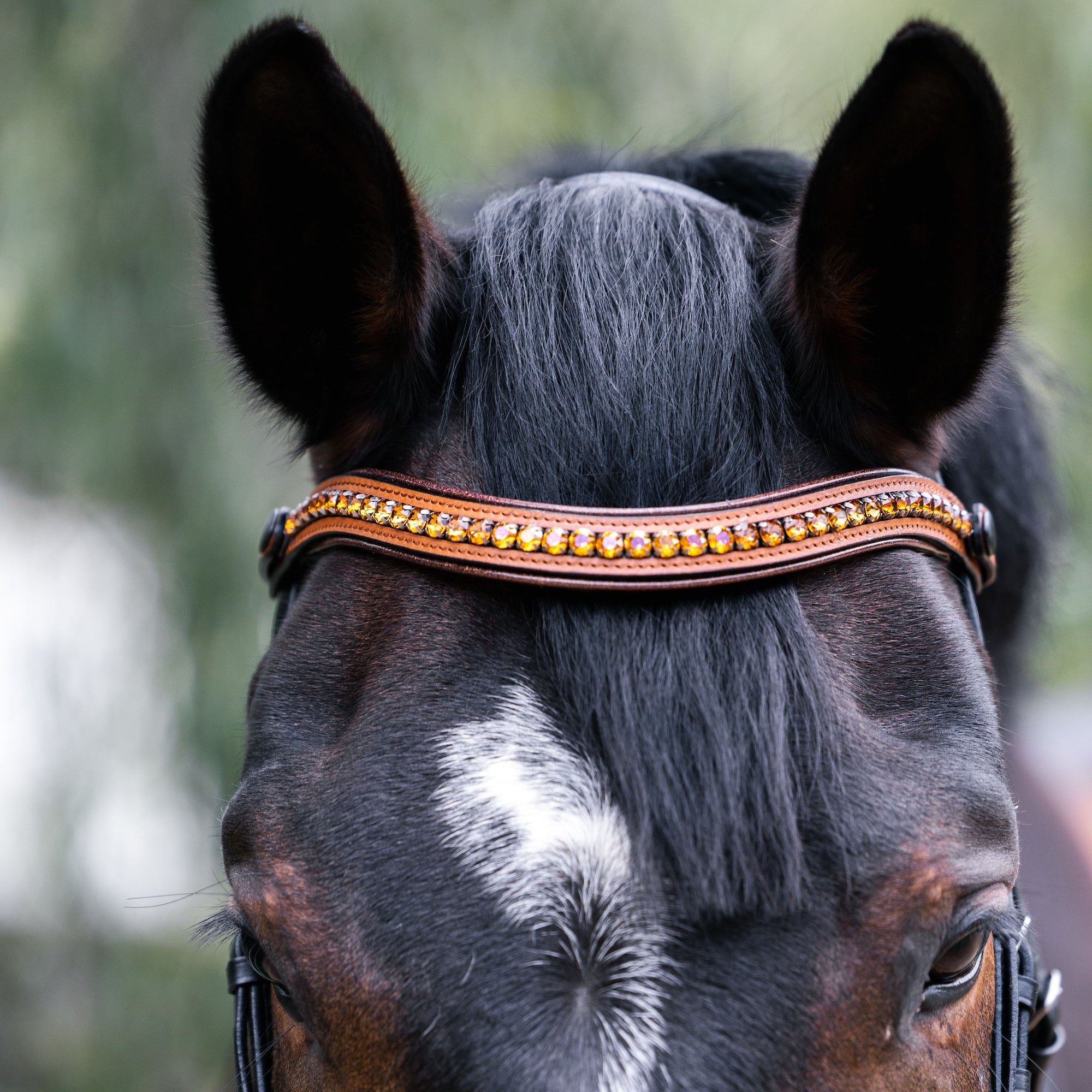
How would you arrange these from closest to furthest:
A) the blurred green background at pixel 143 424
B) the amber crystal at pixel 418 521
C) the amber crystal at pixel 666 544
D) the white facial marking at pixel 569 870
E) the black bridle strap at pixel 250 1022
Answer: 1. the white facial marking at pixel 569 870
2. the amber crystal at pixel 666 544
3. the amber crystal at pixel 418 521
4. the black bridle strap at pixel 250 1022
5. the blurred green background at pixel 143 424

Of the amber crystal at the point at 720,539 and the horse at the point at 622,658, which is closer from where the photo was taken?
the horse at the point at 622,658

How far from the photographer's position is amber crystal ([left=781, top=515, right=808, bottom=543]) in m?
1.07

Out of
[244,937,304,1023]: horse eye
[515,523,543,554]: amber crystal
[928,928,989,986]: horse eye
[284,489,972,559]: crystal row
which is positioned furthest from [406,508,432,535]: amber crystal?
[928,928,989,986]: horse eye

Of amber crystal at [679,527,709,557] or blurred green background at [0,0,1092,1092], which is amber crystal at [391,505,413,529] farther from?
blurred green background at [0,0,1092,1092]

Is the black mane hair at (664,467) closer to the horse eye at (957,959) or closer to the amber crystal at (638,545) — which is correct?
the amber crystal at (638,545)

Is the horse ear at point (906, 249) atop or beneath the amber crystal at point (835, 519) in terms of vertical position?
atop

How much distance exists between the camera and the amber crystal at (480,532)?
1.08 m

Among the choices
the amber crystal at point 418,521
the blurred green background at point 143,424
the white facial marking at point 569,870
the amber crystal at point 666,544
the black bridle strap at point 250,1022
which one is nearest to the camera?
the white facial marking at point 569,870

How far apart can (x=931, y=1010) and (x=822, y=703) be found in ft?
1.06

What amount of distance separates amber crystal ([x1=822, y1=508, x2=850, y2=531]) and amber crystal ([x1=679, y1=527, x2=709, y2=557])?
0.15m

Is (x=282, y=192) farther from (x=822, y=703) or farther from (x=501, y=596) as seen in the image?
(x=822, y=703)

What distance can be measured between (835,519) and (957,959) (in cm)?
44

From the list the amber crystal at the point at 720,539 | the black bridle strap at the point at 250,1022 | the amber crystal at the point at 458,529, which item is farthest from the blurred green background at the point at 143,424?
the amber crystal at the point at 720,539

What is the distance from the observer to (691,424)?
111cm
